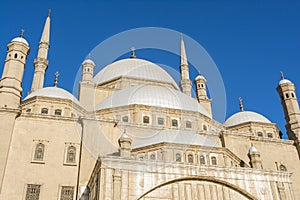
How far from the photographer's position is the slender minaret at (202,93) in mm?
29263

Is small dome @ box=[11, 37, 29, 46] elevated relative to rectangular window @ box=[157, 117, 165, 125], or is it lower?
elevated

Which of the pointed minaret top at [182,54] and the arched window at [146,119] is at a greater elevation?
the pointed minaret top at [182,54]

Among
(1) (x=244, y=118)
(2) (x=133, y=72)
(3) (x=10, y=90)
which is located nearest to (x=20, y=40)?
(3) (x=10, y=90)

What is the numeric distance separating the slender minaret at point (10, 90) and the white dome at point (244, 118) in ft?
55.6

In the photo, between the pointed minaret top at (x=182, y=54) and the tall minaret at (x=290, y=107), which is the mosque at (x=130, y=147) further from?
the pointed minaret top at (x=182, y=54)

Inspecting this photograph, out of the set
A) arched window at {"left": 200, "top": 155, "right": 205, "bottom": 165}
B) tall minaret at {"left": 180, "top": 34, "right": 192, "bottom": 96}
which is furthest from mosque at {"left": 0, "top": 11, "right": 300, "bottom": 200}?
tall minaret at {"left": 180, "top": 34, "right": 192, "bottom": 96}

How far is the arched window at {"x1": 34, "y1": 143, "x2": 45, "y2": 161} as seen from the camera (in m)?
17.4

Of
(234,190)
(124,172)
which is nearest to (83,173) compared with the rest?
(124,172)

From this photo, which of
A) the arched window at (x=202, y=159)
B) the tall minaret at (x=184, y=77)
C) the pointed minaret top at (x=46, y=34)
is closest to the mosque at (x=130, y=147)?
the arched window at (x=202, y=159)

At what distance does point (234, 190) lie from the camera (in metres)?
14.6

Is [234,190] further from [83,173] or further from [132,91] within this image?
[132,91]

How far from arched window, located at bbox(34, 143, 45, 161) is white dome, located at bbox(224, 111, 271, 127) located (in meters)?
16.2

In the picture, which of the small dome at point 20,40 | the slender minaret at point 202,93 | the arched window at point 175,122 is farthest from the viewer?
the slender minaret at point 202,93

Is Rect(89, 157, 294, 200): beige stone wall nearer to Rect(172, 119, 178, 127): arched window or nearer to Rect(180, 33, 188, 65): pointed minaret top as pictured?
Rect(172, 119, 178, 127): arched window
